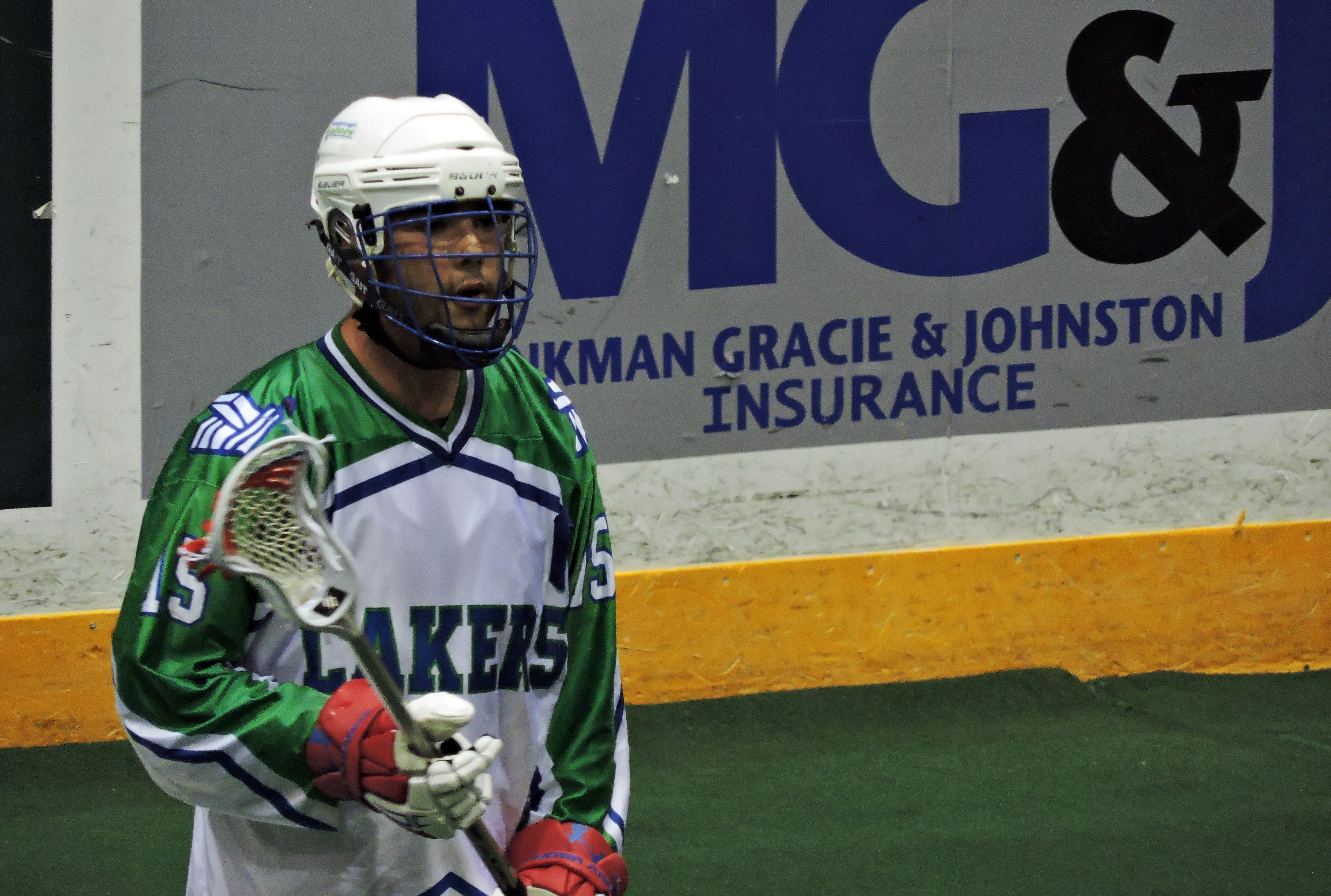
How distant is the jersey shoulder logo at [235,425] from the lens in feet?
7.02

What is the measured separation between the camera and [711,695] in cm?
548

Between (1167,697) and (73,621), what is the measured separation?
341 cm

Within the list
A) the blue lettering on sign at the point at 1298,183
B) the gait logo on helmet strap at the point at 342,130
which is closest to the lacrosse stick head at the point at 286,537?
the gait logo on helmet strap at the point at 342,130

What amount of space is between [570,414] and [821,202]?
3147 millimetres

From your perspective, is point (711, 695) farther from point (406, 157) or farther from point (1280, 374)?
point (406, 157)

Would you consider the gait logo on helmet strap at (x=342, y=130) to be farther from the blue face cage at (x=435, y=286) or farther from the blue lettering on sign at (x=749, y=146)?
the blue lettering on sign at (x=749, y=146)

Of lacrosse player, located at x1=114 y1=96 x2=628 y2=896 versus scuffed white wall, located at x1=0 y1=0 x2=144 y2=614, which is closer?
lacrosse player, located at x1=114 y1=96 x2=628 y2=896

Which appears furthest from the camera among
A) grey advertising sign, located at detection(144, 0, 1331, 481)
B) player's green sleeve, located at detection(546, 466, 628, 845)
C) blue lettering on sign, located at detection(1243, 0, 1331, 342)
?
blue lettering on sign, located at detection(1243, 0, 1331, 342)

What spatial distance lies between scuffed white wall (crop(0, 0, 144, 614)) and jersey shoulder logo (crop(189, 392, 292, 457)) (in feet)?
9.34

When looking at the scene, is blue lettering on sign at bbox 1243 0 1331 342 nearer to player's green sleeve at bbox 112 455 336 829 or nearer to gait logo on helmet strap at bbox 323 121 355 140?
gait logo on helmet strap at bbox 323 121 355 140

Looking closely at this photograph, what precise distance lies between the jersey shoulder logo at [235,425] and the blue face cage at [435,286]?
189 millimetres

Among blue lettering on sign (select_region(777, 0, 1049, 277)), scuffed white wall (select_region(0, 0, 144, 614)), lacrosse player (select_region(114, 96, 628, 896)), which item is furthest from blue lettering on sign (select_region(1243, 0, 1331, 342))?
lacrosse player (select_region(114, 96, 628, 896))

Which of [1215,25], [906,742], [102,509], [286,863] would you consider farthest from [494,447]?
[1215,25]

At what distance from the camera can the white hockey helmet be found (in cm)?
221
